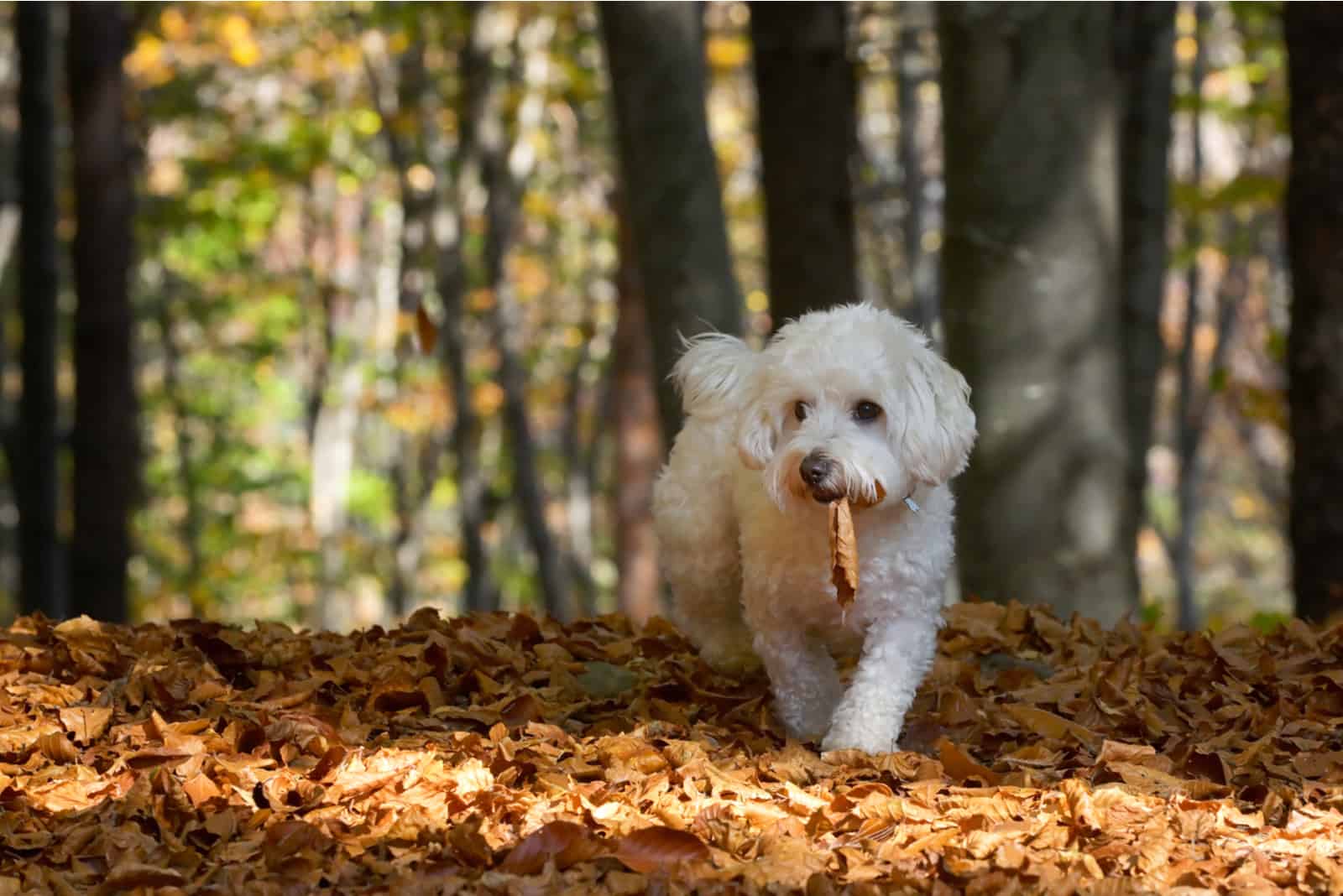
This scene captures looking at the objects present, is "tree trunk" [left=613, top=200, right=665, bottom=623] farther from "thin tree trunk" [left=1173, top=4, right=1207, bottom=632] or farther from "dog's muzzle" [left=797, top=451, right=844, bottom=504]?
"dog's muzzle" [left=797, top=451, right=844, bottom=504]

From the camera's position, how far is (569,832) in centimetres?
379

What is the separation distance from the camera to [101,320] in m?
12.1

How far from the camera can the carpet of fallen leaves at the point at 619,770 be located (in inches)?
146

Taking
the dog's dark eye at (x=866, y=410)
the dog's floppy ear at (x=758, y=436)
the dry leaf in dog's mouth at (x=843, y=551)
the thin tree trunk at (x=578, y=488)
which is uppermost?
the dog's dark eye at (x=866, y=410)

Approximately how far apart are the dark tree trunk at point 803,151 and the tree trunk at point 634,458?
6.58 meters

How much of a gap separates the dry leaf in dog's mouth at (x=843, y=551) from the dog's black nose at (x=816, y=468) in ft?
0.37

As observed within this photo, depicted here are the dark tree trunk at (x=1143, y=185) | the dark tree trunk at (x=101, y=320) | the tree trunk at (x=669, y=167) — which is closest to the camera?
the tree trunk at (x=669, y=167)

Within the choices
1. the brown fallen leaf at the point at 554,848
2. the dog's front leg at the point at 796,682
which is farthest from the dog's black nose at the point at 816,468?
the brown fallen leaf at the point at 554,848

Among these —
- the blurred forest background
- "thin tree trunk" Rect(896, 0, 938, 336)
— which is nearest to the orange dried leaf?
the blurred forest background

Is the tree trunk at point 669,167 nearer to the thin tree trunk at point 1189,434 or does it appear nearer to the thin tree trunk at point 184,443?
the thin tree trunk at point 1189,434

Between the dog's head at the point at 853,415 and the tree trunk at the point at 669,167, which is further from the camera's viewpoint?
the tree trunk at the point at 669,167

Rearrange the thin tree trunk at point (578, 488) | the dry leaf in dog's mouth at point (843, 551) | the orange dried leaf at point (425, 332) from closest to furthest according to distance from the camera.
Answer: the dry leaf in dog's mouth at point (843, 551) → the orange dried leaf at point (425, 332) → the thin tree trunk at point (578, 488)

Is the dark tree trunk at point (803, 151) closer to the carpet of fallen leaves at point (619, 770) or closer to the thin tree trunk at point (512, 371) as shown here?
the carpet of fallen leaves at point (619, 770)

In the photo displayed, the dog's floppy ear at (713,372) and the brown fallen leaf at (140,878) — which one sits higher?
the dog's floppy ear at (713,372)
